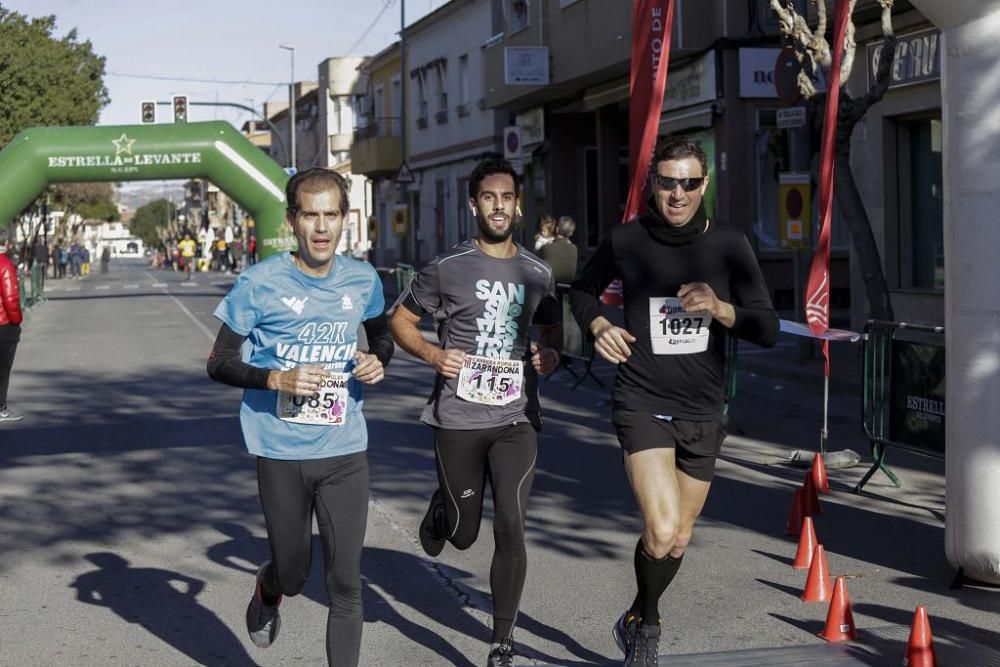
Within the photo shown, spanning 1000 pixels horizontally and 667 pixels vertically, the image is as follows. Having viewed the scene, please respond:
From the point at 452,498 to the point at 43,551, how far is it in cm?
326

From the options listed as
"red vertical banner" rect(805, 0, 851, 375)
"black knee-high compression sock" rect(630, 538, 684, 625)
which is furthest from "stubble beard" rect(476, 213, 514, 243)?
"red vertical banner" rect(805, 0, 851, 375)

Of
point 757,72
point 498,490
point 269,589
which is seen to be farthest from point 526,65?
point 269,589

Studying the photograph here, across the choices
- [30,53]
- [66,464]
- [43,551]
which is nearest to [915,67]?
[66,464]

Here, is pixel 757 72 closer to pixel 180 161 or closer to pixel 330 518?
pixel 180 161

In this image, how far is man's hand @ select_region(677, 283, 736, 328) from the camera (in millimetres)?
5309

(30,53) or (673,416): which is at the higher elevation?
(30,53)

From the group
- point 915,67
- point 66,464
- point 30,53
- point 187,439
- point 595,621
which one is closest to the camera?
point 595,621

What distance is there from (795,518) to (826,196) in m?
2.17

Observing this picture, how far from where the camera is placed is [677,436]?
18.3ft

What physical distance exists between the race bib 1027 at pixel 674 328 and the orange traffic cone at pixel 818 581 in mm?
1716

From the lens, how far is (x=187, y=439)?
12.7 meters

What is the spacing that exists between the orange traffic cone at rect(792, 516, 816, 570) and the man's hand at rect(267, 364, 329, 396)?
335 cm

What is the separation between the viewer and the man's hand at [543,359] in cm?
596

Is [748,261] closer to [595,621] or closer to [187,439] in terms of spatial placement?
[595,621]
